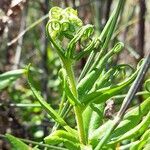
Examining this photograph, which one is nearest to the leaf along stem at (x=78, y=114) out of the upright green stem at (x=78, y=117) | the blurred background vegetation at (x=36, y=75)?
the upright green stem at (x=78, y=117)

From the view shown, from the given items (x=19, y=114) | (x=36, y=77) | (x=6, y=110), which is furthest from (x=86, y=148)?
(x=36, y=77)

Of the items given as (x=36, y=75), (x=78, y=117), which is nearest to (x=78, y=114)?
(x=78, y=117)

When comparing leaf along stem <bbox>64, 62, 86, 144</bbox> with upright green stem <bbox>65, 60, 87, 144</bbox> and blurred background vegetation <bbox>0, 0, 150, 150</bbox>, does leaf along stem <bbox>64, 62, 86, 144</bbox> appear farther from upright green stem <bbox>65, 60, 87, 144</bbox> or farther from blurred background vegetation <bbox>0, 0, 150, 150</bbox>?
blurred background vegetation <bbox>0, 0, 150, 150</bbox>

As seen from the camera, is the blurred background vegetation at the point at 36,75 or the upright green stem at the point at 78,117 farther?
the blurred background vegetation at the point at 36,75

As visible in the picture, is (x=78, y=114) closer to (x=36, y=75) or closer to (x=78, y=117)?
(x=78, y=117)

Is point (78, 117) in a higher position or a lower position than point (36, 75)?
lower

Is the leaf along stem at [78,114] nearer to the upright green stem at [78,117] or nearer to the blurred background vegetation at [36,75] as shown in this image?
the upright green stem at [78,117]

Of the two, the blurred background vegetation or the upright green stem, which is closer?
the upright green stem

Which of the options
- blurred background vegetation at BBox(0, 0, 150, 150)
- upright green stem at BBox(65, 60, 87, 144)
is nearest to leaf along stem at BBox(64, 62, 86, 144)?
upright green stem at BBox(65, 60, 87, 144)

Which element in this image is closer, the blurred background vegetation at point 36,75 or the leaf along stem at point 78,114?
the leaf along stem at point 78,114

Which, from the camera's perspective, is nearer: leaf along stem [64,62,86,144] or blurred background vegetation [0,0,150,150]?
leaf along stem [64,62,86,144]

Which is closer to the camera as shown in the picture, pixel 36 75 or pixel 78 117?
pixel 78 117
